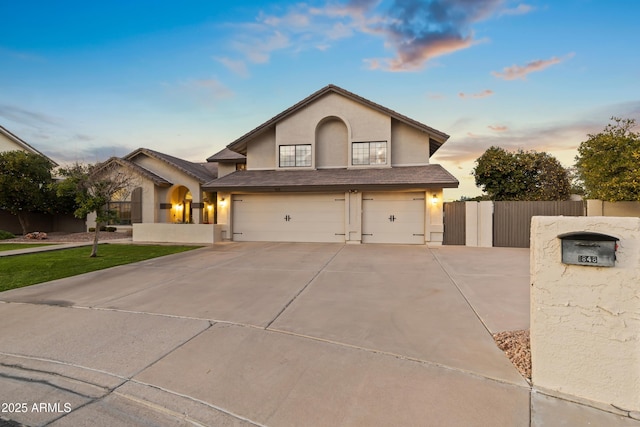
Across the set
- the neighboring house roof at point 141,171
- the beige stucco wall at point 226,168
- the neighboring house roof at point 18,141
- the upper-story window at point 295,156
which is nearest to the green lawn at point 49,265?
the upper-story window at point 295,156

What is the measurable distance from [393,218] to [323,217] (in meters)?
3.75

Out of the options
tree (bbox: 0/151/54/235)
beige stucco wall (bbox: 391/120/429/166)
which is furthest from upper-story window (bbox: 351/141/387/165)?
tree (bbox: 0/151/54/235)

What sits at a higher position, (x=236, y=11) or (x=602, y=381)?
(x=236, y=11)

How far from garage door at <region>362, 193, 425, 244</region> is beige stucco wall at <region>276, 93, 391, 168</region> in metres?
2.33

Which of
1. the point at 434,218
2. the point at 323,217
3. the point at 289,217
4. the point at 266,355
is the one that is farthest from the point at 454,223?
the point at 266,355

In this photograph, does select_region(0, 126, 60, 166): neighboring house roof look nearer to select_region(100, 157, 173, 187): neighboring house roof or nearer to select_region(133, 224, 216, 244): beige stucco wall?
select_region(100, 157, 173, 187): neighboring house roof

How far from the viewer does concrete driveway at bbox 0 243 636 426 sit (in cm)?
242

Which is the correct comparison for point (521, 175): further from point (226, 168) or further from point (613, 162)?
point (226, 168)

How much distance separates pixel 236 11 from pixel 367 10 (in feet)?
20.7

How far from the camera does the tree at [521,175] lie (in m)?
22.0

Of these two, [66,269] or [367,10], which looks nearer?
[66,269]

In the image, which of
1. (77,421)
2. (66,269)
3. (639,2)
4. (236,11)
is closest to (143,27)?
(236,11)

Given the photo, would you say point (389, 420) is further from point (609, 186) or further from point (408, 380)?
point (609, 186)

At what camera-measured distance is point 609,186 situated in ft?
39.0
